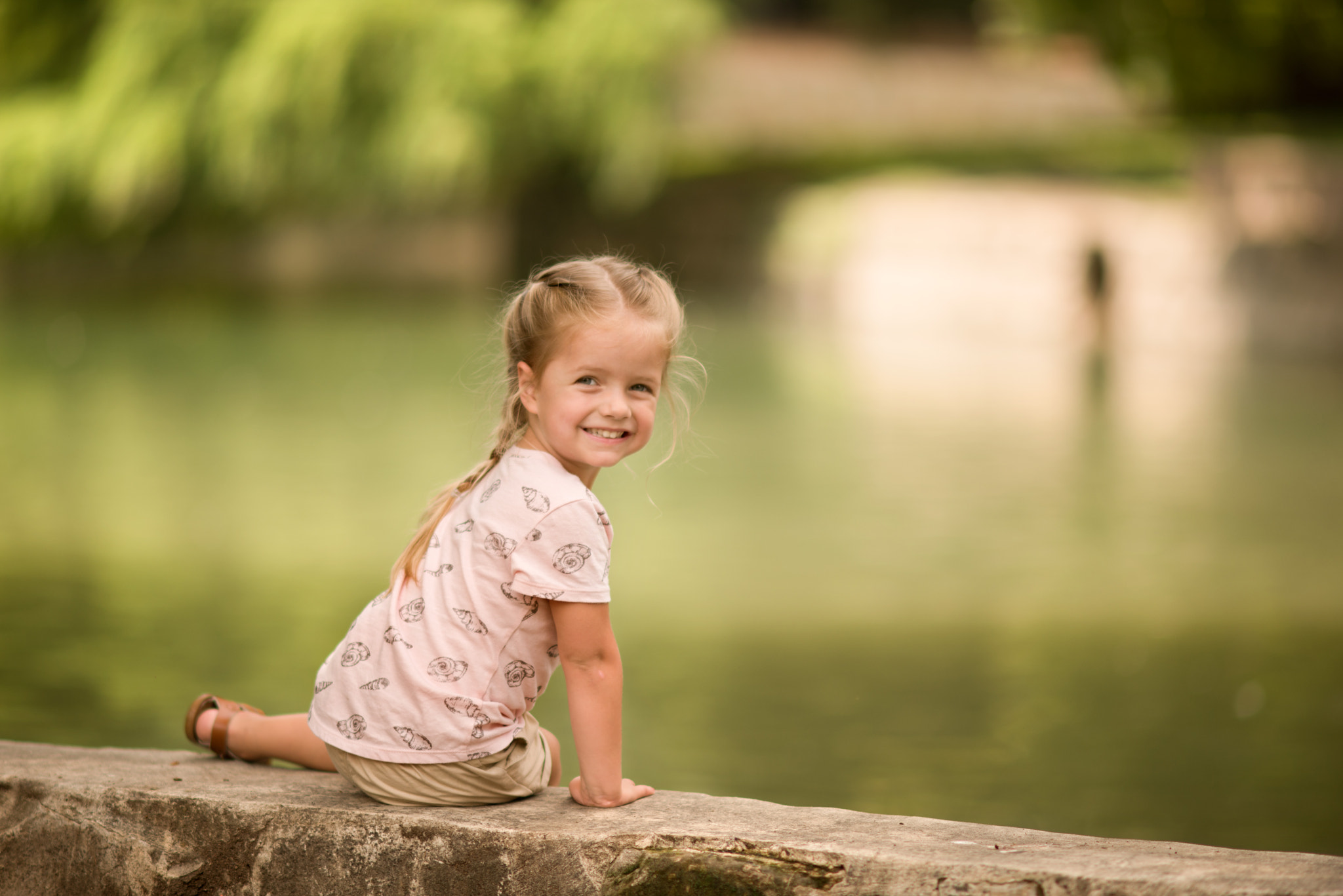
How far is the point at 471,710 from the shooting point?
2.21 m

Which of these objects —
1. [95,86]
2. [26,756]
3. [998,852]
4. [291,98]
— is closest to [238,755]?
[26,756]

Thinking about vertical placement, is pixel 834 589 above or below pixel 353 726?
above

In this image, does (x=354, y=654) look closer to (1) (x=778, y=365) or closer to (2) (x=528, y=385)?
(2) (x=528, y=385)

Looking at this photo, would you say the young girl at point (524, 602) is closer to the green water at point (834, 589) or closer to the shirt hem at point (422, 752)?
the shirt hem at point (422, 752)

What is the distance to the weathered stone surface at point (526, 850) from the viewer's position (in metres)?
1.89

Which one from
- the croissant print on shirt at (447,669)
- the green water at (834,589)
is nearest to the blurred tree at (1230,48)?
the green water at (834,589)

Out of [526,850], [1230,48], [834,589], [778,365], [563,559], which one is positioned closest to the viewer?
[526,850]

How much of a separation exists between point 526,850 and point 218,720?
2.49 ft

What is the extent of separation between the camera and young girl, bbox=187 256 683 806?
86.4 inches

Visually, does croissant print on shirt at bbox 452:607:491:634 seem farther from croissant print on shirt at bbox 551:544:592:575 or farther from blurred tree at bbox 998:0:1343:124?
blurred tree at bbox 998:0:1343:124

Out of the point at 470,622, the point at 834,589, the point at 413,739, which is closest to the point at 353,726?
the point at 413,739

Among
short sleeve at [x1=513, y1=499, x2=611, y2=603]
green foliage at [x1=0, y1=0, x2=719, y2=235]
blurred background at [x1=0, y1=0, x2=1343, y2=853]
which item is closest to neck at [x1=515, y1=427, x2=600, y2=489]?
short sleeve at [x1=513, y1=499, x2=611, y2=603]

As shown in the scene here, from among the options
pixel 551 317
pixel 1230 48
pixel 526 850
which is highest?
pixel 1230 48

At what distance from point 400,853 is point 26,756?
0.68 metres
